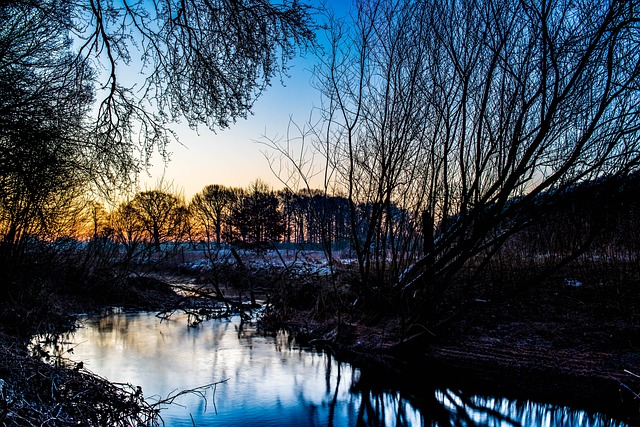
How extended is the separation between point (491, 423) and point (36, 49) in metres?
10.0

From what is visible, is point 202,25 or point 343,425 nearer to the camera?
point 202,25

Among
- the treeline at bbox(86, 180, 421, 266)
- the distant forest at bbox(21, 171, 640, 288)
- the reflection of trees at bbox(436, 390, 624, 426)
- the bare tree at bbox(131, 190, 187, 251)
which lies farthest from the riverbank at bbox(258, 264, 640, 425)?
the bare tree at bbox(131, 190, 187, 251)

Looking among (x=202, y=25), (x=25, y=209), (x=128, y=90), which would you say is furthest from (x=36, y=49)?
(x=202, y=25)

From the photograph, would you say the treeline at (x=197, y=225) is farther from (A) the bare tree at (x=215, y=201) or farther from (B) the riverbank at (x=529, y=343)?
(A) the bare tree at (x=215, y=201)

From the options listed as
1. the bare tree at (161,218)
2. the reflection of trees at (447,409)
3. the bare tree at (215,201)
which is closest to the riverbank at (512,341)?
the reflection of trees at (447,409)

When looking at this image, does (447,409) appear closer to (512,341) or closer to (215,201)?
(512,341)

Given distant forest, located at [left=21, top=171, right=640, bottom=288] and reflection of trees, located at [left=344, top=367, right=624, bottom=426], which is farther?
distant forest, located at [left=21, top=171, right=640, bottom=288]

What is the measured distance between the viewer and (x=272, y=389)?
7426 mm

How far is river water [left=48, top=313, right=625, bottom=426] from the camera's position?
626cm

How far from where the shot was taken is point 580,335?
8.86m

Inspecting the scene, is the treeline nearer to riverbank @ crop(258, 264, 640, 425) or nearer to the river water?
riverbank @ crop(258, 264, 640, 425)

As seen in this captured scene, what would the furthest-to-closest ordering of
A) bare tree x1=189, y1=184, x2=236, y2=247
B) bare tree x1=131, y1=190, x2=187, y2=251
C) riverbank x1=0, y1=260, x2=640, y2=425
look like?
1. bare tree x1=189, y1=184, x2=236, y2=247
2. bare tree x1=131, y1=190, x2=187, y2=251
3. riverbank x1=0, y1=260, x2=640, y2=425

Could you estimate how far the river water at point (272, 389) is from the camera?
626 cm

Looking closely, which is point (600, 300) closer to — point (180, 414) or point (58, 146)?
point (180, 414)
